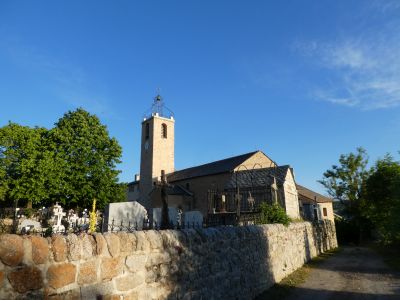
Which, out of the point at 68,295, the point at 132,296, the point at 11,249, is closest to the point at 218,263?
the point at 132,296

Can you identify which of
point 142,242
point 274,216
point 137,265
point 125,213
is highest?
point 125,213

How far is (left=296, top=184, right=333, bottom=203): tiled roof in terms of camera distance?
43.2 m

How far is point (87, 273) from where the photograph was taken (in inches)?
148

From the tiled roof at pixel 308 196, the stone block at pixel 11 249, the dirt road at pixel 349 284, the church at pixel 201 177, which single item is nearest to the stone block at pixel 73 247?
the stone block at pixel 11 249

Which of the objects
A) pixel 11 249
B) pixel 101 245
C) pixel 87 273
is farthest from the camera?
pixel 101 245

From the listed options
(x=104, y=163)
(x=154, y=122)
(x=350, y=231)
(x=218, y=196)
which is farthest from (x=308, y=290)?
(x=154, y=122)

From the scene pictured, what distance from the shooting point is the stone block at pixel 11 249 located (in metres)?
2.95

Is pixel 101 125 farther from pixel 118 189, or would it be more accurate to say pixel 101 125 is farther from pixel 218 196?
pixel 218 196

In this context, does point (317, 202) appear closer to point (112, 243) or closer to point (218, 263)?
point (218, 263)

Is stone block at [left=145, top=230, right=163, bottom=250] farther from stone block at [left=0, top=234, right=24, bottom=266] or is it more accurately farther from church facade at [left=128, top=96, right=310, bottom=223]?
church facade at [left=128, top=96, right=310, bottom=223]

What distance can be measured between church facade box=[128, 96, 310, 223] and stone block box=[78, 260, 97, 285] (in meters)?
18.9

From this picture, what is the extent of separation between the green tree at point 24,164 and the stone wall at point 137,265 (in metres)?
21.5

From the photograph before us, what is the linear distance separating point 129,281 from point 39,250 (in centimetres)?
160

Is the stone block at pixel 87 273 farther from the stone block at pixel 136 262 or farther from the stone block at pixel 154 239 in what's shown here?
the stone block at pixel 154 239
